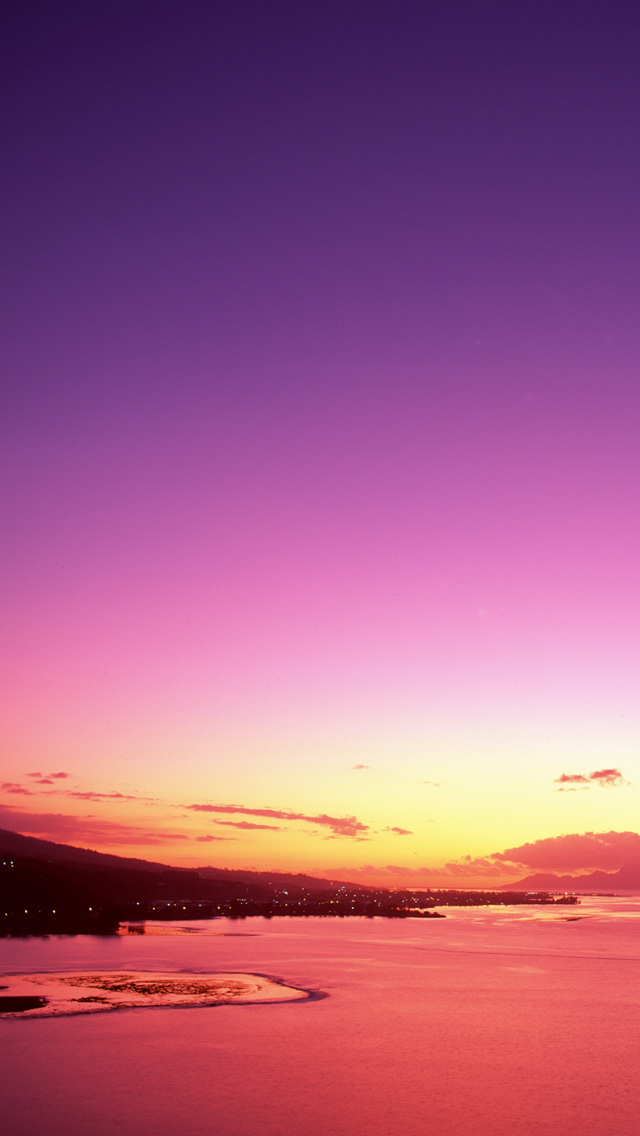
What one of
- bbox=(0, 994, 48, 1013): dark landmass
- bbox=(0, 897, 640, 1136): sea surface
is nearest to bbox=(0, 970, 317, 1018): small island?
bbox=(0, 994, 48, 1013): dark landmass

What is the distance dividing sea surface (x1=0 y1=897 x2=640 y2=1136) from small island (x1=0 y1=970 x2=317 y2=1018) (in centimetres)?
192

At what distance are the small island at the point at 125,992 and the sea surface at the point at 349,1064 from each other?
192 cm

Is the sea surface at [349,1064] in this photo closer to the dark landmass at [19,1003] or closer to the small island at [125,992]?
the small island at [125,992]

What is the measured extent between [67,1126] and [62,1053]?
769cm

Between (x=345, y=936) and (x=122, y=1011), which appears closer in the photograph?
(x=122, y=1011)

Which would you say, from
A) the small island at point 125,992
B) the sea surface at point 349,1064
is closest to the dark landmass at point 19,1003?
the small island at point 125,992

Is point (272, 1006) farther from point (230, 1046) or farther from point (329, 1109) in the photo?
point (329, 1109)

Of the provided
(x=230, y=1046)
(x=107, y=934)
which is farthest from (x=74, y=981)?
(x=107, y=934)

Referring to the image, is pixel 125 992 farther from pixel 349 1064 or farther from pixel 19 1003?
pixel 349 1064

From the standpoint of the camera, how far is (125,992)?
38.9 meters

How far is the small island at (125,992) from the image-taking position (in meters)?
34.0

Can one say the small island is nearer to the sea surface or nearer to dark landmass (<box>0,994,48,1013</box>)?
dark landmass (<box>0,994,48,1013</box>)

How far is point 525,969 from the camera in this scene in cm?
5606

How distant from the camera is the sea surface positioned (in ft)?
64.8
